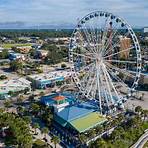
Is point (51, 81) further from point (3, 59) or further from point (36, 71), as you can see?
point (3, 59)

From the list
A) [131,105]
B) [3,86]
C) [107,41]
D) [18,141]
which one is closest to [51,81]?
[3,86]

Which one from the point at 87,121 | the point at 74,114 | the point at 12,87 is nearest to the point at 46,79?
the point at 12,87

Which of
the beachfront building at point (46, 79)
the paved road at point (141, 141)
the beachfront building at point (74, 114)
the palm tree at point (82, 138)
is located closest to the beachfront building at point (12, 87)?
the beachfront building at point (46, 79)

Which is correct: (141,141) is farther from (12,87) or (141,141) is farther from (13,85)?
(13,85)

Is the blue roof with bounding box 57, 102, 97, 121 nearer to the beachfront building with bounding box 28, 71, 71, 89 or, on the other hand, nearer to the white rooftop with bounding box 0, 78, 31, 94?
the white rooftop with bounding box 0, 78, 31, 94

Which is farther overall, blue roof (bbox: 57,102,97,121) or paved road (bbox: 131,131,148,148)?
blue roof (bbox: 57,102,97,121)

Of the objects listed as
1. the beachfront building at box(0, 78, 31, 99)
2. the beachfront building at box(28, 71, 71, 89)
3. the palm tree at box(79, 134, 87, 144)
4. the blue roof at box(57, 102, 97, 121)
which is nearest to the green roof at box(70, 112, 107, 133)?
the blue roof at box(57, 102, 97, 121)

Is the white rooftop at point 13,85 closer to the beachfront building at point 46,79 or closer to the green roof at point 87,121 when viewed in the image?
the beachfront building at point 46,79
